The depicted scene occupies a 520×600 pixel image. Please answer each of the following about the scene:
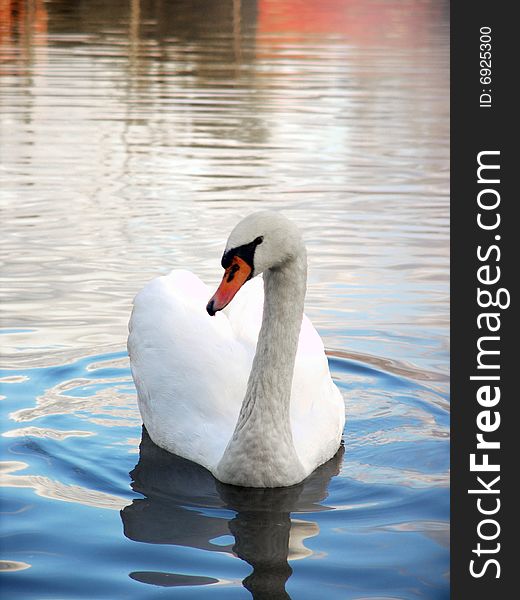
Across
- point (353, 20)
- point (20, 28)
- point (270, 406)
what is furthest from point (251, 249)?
point (353, 20)

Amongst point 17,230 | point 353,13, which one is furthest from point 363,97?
point 353,13

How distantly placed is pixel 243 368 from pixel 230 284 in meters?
1.02

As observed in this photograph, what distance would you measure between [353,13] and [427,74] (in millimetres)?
26508

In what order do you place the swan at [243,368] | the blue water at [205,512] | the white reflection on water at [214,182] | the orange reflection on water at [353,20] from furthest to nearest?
the orange reflection on water at [353,20] < the white reflection on water at [214,182] < the swan at [243,368] < the blue water at [205,512]

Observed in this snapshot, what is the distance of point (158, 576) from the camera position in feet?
A: 18.0

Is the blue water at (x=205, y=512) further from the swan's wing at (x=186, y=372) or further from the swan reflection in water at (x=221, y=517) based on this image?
the swan's wing at (x=186, y=372)

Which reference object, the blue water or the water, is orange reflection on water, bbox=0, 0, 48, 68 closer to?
the water

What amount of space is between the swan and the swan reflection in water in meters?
0.07

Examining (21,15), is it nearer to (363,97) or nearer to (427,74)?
(427,74)

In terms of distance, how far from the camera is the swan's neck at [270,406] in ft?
20.8

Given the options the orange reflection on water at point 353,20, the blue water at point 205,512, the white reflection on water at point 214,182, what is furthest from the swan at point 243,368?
the orange reflection on water at point 353,20

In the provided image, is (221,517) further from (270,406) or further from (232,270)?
(232,270)

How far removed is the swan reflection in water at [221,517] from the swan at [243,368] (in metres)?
0.07

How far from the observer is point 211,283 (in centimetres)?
1016
